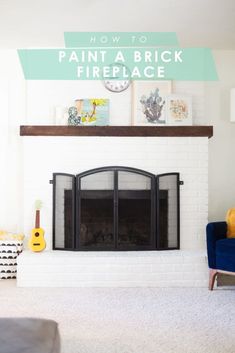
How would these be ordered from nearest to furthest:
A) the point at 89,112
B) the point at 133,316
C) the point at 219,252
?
the point at 133,316
the point at 219,252
the point at 89,112

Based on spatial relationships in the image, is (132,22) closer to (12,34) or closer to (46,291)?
(12,34)

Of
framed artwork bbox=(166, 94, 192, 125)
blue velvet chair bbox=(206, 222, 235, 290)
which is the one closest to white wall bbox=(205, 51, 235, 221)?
framed artwork bbox=(166, 94, 192, 125)

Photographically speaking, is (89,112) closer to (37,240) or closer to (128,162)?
(128,162)

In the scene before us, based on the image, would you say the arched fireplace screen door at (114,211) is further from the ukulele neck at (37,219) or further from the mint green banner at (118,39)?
the mint green banner at (118,39)

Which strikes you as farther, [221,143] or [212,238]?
[221,143]

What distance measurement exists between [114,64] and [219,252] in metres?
2.10

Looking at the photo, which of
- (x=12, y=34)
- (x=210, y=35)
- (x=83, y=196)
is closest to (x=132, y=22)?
(x=210, y=35)

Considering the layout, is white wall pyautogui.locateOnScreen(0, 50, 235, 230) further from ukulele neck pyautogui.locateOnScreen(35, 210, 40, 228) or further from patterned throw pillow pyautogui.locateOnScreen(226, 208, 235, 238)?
patterned throw pillow pyautogui.locateOnScreen(226, 208, 235, 238)

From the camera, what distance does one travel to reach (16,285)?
402 cm

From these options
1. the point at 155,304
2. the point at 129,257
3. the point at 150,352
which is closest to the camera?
the point at 150,352

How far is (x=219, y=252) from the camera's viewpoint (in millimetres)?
3789

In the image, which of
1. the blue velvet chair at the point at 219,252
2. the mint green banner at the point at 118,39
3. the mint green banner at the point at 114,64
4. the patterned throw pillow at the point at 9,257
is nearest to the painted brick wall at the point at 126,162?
the patterned throw pillow at the point at 9,257

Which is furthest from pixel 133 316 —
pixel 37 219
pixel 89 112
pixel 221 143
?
pixel 221 143

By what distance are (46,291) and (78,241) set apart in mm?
647
